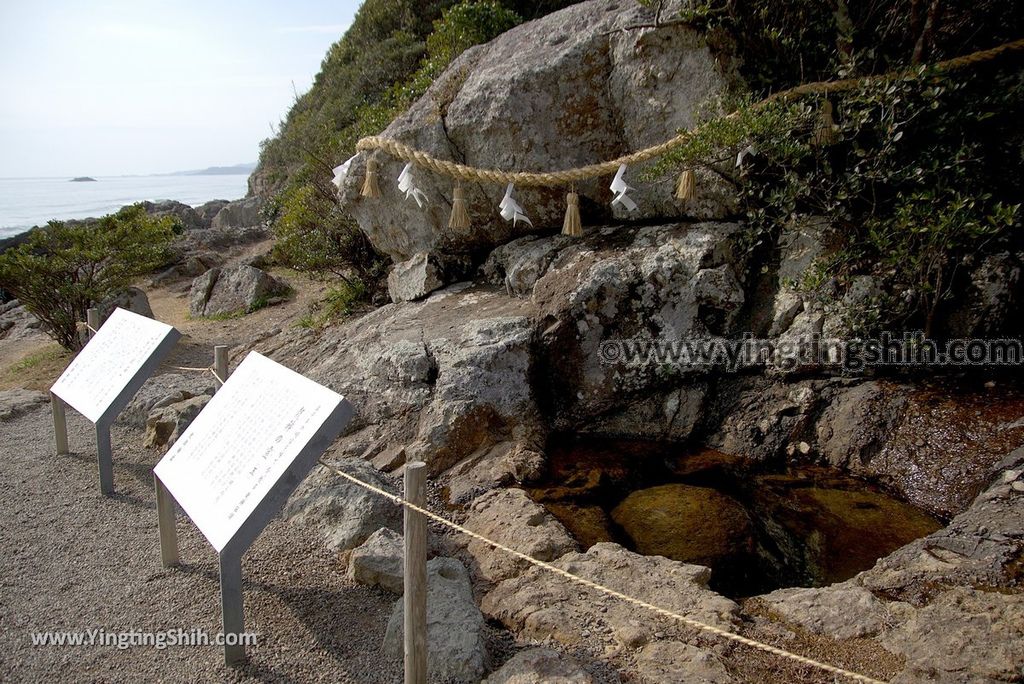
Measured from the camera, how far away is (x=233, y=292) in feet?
31.9

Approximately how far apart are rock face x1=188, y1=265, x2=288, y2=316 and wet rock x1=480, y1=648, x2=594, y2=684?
26.6ft

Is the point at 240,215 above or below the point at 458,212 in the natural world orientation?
above

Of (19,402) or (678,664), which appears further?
(19,402)

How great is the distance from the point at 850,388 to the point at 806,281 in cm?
81

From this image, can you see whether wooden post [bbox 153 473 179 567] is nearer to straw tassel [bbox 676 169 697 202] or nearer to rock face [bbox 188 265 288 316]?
straw tassel [bbox 676 169 697 202]

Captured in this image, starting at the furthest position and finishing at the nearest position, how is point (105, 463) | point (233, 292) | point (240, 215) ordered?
point (240, 215)
point (233, 292)
point (105, 463)

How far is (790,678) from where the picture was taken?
242 cm

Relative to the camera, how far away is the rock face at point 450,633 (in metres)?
2.50

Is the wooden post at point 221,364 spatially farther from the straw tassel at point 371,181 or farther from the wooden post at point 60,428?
the straw tassel at point 371,181

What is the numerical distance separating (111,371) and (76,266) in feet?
15.6

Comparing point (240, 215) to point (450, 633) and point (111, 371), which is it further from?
point (450, 633)

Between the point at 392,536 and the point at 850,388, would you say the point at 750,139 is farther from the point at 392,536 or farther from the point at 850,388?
the point at 392,536

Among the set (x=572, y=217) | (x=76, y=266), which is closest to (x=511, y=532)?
(x=572, y=217)

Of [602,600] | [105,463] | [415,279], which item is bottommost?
[602,600]
